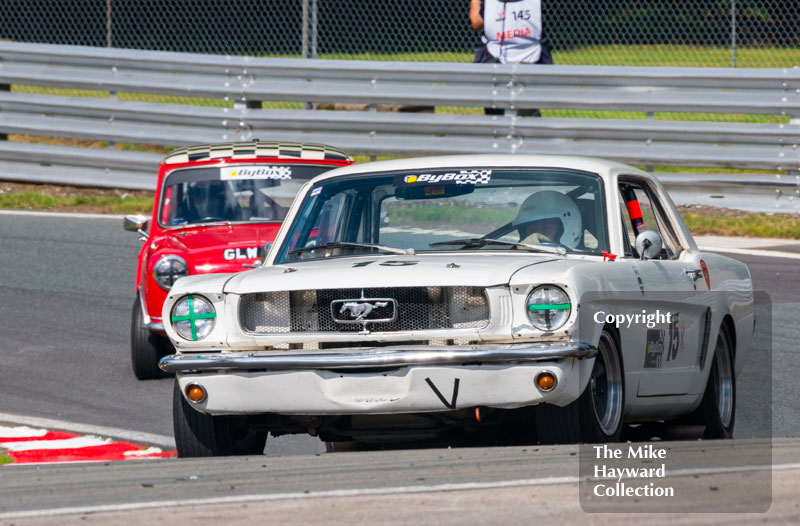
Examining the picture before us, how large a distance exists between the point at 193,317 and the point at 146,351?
3298 mm

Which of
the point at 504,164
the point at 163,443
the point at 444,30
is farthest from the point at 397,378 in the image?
the point at 444,30

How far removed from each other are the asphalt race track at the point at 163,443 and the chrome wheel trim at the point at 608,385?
37cm

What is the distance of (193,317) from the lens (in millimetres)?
5480

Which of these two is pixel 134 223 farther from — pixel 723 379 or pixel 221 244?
pixel 723 379

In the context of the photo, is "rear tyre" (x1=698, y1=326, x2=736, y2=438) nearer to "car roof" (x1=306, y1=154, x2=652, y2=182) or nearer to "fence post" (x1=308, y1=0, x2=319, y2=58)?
"car roof" (x1=306, y1=154, x2=652, y2=182)

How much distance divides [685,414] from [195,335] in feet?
7.69

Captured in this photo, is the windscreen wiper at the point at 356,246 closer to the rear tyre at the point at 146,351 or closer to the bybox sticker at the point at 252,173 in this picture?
the rear tyre at the point at 146,351

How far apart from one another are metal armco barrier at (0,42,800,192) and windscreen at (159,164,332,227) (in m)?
4.53

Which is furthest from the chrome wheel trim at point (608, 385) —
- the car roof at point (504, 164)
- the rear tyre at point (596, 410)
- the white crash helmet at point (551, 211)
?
the car roof at point (504, 164)

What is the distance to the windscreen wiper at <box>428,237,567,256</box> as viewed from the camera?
5891 millimetres

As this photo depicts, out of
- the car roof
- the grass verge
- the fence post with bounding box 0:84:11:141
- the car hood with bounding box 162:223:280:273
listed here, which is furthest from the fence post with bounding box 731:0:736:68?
the fence post with bounding box 0:84:11:141

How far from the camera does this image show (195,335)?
5.46 m

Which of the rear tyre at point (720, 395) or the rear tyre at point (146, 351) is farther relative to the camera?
the rear tyre at point (146, 351)

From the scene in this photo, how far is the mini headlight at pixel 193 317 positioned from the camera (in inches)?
215
